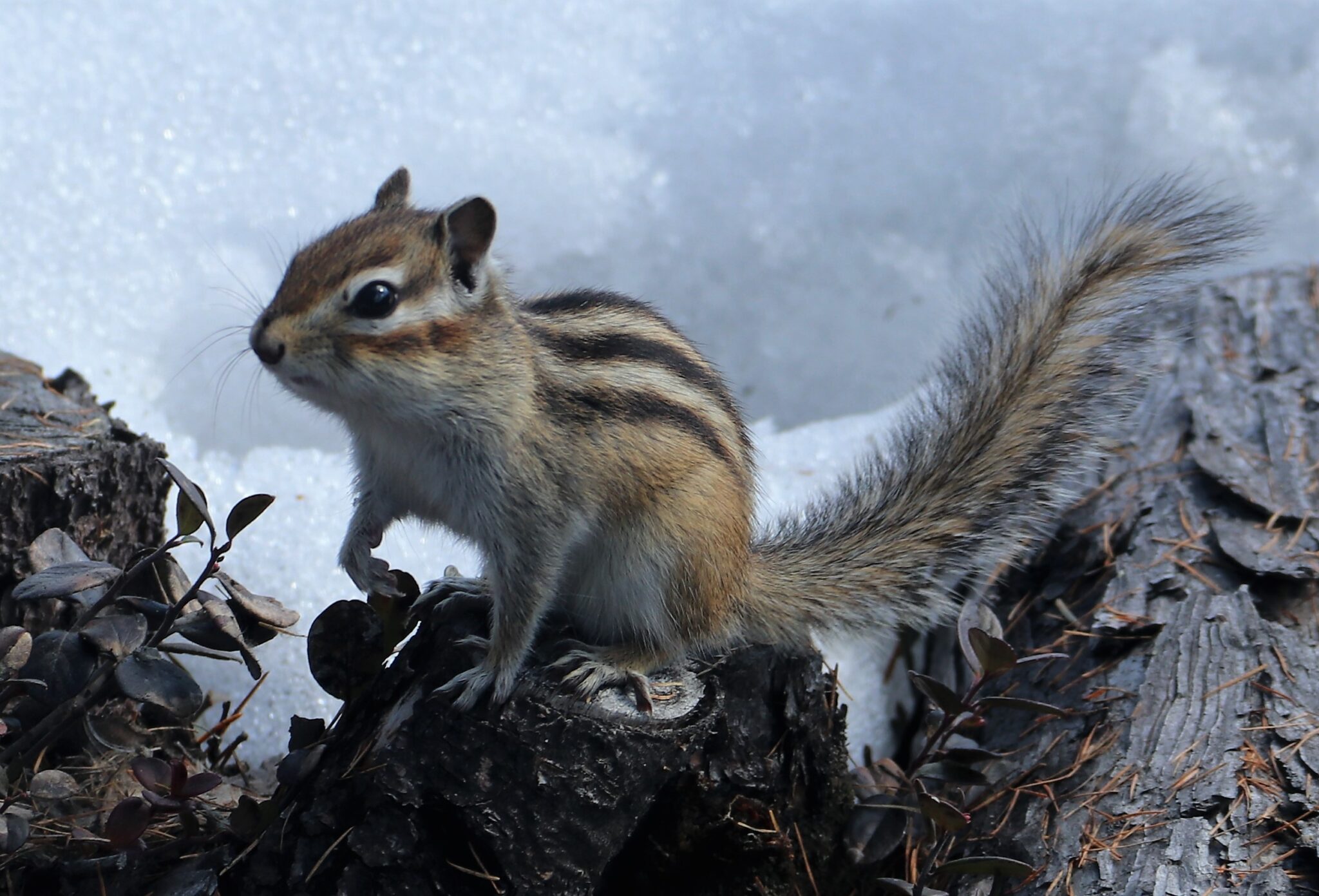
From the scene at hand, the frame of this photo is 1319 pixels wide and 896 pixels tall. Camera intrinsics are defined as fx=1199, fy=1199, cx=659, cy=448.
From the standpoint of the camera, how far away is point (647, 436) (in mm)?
2381

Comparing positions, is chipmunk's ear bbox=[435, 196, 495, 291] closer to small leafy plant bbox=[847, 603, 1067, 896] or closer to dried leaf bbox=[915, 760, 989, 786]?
small leafy plant bbox=[847, 603, 1067, 896]

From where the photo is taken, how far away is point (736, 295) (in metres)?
5.09

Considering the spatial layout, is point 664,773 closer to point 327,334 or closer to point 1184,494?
point 327,334

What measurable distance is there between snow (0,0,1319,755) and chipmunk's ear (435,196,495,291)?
121cm

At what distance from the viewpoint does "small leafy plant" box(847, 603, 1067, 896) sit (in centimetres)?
222

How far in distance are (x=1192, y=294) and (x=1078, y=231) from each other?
0.29 m

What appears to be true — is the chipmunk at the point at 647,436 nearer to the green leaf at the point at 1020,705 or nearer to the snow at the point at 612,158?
the green leaf at the point at 1020,705

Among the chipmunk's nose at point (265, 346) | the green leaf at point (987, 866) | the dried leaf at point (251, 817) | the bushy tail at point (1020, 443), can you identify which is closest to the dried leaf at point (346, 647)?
the dried leaf at point (251, 817)

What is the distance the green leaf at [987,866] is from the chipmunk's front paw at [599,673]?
0.62 meters

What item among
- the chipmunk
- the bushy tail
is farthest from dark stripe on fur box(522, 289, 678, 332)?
the bushy tail

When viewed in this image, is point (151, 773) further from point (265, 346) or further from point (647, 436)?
point (647, 436)

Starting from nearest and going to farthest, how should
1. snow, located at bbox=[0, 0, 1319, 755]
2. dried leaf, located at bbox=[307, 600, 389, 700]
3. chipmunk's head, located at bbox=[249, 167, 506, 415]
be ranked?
chipmunk's head, located at bbox=[249, 167, 506, 415]
dried leaf, located at bbox=[307, 600, 389, 700]
snow, located at bbox=[0, 0, 1319, 755]

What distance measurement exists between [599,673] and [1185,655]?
1310 mm

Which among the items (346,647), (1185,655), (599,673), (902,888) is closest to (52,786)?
(346,647)
